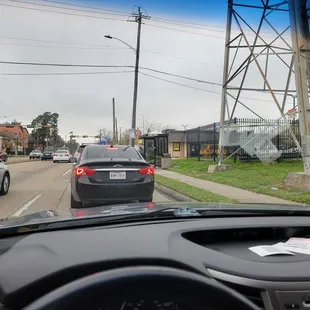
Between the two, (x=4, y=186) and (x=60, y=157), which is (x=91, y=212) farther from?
(x=60, y=157)

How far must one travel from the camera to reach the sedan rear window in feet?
25.4

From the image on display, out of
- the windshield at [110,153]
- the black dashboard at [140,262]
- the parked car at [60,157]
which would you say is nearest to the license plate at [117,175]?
the windshield at [110,153]

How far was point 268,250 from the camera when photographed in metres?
2.08

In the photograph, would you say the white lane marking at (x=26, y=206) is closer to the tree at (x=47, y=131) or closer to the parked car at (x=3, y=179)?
the parked car at (x=3, y=179)

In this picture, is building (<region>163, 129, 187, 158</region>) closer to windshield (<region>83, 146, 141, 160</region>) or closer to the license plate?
windshield (<region>83, 146, 141, 160</region>)

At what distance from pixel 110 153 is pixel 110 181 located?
35.5 inches

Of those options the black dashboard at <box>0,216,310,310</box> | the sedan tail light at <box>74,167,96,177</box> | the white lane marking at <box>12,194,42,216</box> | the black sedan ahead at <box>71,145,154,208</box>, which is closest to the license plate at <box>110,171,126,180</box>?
the black sedan ahead at <box>71,145,154,208</box>

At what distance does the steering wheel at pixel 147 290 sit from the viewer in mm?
1490

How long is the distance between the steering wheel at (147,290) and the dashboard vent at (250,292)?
8 centimetres

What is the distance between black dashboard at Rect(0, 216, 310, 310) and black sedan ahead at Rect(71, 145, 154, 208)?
494cm

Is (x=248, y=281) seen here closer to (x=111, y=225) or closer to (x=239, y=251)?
(x=239, y=251)

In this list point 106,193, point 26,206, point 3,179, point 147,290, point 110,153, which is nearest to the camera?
point 147,290

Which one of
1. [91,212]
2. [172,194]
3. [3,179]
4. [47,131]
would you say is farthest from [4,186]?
[47,131]

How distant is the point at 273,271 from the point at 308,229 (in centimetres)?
89
